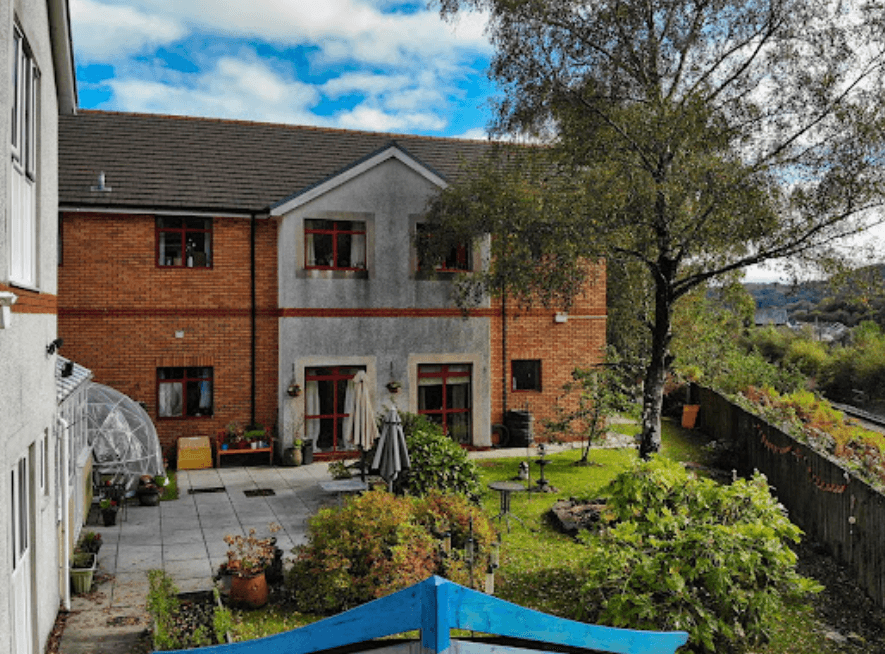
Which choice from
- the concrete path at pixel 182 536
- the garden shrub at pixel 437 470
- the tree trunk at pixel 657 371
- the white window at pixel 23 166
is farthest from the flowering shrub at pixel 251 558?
the tree trunk at pixel 657 371

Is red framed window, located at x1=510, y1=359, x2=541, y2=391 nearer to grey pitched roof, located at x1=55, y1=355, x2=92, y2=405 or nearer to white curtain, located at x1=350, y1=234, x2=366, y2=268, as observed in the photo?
white curtain, located at x1=350, y1=234, x2=366, y2=268

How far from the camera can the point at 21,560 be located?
21.5 ft

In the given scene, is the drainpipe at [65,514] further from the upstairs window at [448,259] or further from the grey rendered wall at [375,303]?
the upstairs window at [448,259]

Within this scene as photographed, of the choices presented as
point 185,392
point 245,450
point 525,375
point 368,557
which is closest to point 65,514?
point 368,557

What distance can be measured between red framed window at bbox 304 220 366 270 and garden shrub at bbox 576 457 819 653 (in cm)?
1172

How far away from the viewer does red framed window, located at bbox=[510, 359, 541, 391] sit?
2080cm

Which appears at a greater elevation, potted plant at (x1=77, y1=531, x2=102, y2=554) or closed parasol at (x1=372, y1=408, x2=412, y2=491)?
closed parasol at (x1=372, y1=408, x2=412, y2=491)

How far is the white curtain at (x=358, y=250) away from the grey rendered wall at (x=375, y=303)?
18cm

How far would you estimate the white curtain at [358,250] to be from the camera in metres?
19.0

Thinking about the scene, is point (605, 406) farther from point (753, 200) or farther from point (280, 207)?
point (280, 207)

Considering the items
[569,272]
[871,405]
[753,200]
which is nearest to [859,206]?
[753,200]

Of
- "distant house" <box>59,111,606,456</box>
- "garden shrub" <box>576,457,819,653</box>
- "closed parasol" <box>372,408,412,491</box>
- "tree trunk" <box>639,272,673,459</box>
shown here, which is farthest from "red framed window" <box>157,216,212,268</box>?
"garden shrub" <box>576,457,819,653</box>

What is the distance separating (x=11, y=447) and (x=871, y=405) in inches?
1410

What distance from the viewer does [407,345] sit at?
19344 mm
